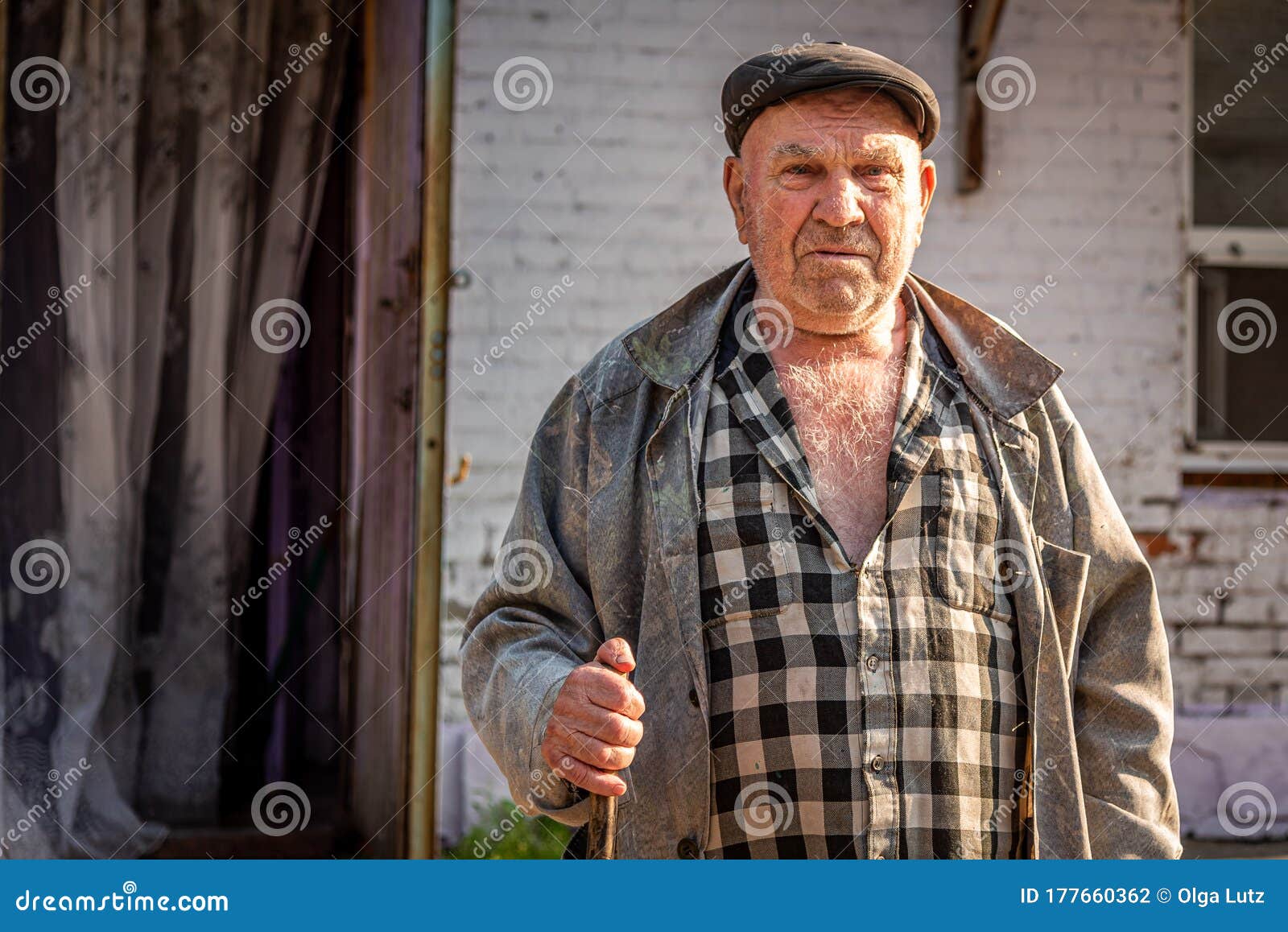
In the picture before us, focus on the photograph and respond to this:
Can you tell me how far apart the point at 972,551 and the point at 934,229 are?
8.99ft

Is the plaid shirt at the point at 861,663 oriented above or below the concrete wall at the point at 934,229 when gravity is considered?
below

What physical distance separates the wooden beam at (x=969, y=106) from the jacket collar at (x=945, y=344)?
2.36 m

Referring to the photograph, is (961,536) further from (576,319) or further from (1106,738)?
(576,319)

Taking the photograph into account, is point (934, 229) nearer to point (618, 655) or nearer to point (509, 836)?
point (509, 836)

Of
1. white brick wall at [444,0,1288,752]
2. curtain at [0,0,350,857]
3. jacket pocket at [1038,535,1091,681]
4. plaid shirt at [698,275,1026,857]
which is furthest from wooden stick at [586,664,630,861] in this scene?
white brick wall at [444,0,1288,752]

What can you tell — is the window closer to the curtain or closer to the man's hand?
the curtain

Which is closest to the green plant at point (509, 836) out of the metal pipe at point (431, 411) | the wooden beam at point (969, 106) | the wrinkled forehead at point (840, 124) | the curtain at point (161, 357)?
the metal pipe at point (431, 411)

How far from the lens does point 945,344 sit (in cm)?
233

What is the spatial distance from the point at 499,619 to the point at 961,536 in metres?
0.80

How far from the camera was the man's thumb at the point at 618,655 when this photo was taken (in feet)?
5.87

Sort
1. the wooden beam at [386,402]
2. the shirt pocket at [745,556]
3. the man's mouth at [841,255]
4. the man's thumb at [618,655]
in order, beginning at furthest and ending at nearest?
the wooden beam at [386,402], the man's mouth at [841,255], the shirt pocket at [745,556], the man's thumb at [618,655]

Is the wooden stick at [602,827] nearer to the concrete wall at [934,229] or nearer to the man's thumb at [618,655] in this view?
the man's thumb at [618,655]

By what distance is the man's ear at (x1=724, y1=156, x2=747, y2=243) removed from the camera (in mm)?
2346

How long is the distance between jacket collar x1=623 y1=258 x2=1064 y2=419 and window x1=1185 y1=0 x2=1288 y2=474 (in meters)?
2.91
